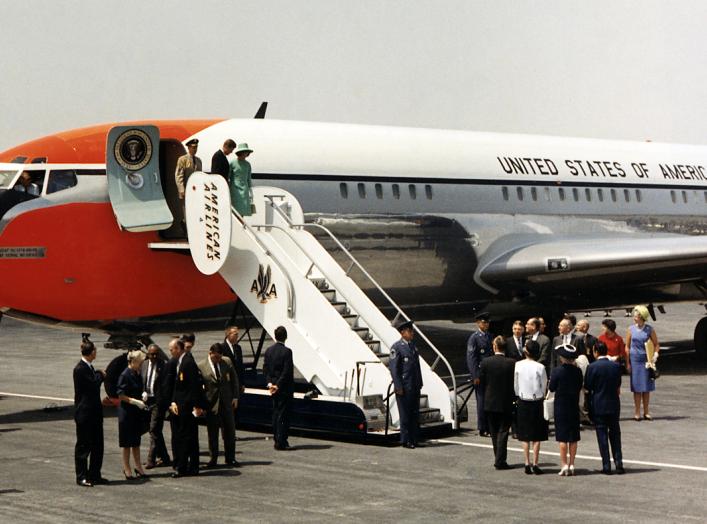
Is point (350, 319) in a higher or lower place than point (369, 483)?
higher

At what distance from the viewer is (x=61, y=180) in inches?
759

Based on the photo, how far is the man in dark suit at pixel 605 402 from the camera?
14273 millimetres

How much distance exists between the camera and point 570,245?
24.8 m

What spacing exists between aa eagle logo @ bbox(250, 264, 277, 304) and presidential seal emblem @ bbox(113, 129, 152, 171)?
9.00ft

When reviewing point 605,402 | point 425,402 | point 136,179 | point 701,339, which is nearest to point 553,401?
point 605,402

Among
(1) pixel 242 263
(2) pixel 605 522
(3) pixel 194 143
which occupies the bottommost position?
(2) pixel 605 522

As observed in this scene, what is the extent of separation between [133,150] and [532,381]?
8.29 m

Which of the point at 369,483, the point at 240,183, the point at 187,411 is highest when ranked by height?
the point at 240,183

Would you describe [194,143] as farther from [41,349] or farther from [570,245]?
[41,349]

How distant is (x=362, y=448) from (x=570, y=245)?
1017cm

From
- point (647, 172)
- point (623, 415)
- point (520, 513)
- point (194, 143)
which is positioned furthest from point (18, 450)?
point (647, 172)

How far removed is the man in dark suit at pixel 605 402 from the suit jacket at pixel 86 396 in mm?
5911

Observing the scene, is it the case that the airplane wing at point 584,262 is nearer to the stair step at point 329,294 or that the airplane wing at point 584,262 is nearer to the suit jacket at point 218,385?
the stair step at point 329,294

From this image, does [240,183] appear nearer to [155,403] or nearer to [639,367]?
[155,403]
